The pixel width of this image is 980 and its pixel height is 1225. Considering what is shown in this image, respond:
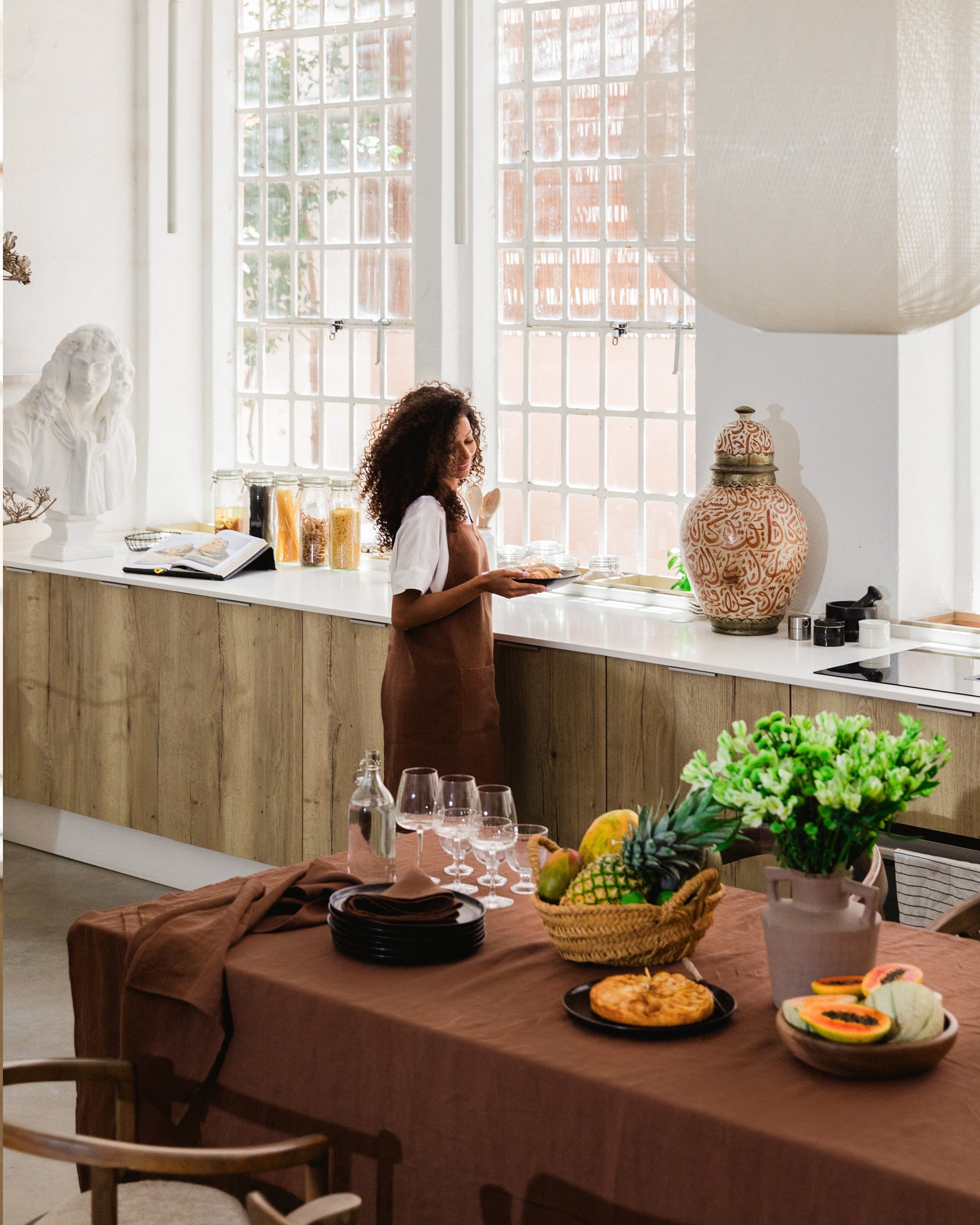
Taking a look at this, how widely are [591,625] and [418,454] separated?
31.0 inches

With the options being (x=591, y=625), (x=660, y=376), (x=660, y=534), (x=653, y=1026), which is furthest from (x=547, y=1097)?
(x=660, y=376)

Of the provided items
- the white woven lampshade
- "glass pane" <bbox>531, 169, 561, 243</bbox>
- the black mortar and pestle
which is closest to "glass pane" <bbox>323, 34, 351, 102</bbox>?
"glass pane" <bbox>531, 169, 561, 243</bbox>

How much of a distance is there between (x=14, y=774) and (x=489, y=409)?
7.22 ft

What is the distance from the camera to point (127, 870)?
512cm

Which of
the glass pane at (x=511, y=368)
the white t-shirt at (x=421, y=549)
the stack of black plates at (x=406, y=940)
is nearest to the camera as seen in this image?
the stack of black plates at (x=406, y=940)

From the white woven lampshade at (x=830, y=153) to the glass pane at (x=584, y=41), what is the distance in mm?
3452

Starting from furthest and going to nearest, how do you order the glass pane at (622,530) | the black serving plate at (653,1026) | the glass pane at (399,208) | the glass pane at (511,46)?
the glass pane at (399,208) → the glass pane at (511,46) → the glass pane at (622,530) → the black serving plate at (653,1026)

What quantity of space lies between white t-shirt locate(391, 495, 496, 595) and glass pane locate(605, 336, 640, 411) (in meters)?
1.35

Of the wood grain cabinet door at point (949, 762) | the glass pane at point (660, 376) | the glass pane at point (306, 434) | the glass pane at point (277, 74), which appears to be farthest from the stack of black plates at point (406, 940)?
the glass pane at point (277, 74)

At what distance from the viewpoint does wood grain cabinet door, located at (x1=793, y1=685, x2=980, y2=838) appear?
10.4ft

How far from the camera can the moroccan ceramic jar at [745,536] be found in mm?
3873

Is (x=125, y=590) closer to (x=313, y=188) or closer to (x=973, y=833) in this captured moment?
(x=313, y=188)

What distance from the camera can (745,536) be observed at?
12.7 ft

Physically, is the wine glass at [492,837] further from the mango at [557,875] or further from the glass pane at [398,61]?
the glass pane at [398,61]
